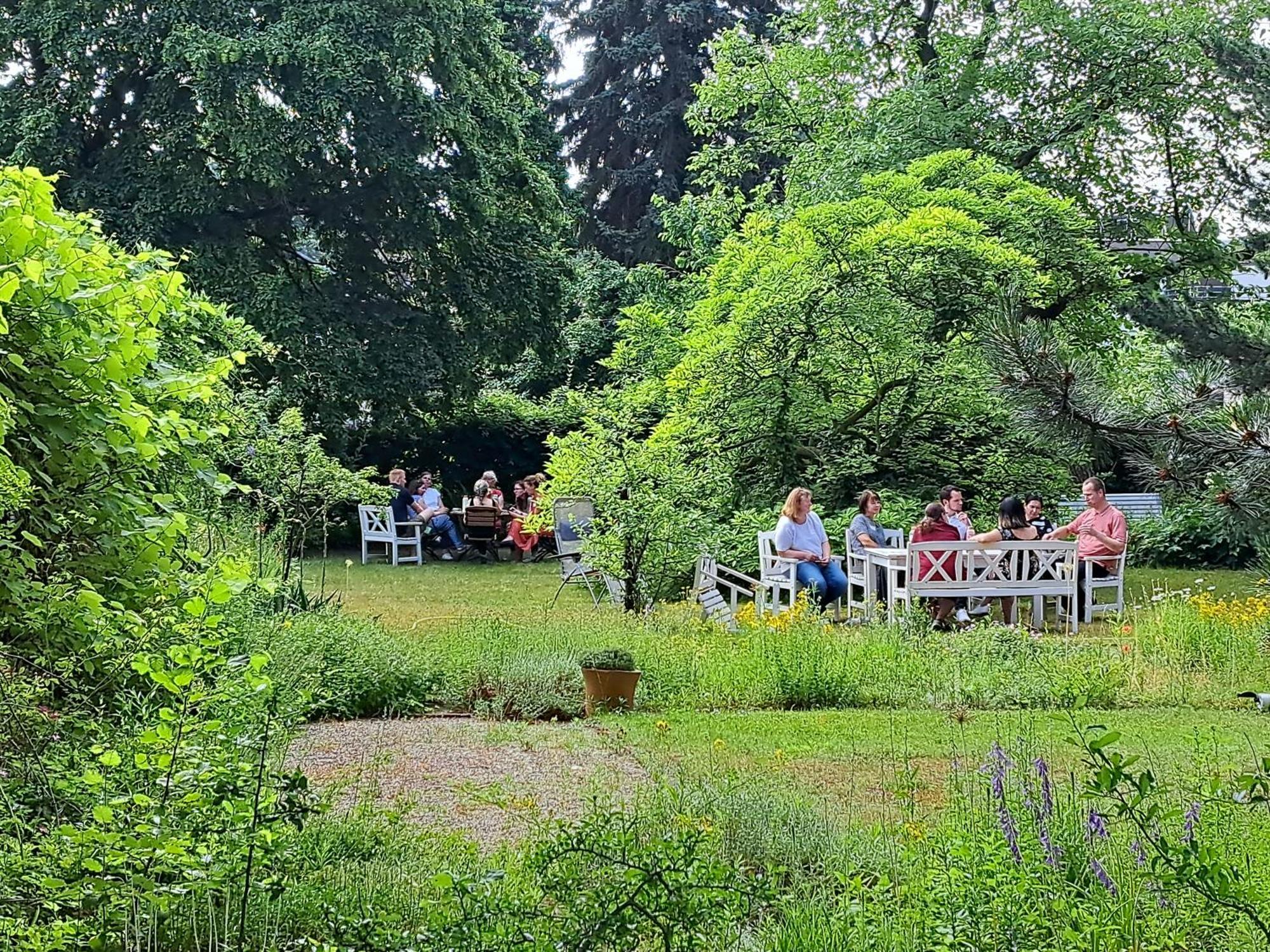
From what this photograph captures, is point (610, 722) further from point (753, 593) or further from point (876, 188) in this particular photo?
point (876, 188)

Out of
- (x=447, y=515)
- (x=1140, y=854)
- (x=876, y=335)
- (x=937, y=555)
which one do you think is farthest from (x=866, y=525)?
(x=1140, y=854)

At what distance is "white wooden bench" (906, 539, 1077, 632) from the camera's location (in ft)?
33.6

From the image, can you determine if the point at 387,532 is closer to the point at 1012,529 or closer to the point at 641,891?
the point at 1012,529

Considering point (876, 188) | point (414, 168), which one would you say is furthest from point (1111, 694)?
point (414, 168)

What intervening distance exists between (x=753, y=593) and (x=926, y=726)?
4.06 metres

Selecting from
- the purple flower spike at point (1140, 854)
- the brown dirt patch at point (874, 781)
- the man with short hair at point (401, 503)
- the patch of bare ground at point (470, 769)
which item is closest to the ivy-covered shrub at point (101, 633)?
the patch of bare ground at point (470, 769)

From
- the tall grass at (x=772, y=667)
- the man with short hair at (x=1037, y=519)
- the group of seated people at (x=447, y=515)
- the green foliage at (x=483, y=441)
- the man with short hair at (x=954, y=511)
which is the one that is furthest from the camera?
the green foliage at (x=483, y=441)

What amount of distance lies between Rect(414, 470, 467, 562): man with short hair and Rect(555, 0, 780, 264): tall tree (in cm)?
1188

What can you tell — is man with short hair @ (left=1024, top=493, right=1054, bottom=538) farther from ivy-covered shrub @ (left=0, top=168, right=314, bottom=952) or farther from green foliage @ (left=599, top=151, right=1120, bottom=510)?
ivy-covered shrub @ (left=0, top=168, right=314, bottom=952)

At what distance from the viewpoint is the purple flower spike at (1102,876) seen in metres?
2.93

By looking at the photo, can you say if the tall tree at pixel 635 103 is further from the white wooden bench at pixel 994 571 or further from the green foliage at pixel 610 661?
the green foliage at pixel 610 661

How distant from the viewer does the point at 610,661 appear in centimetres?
698

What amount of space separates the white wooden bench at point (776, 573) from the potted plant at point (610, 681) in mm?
3490

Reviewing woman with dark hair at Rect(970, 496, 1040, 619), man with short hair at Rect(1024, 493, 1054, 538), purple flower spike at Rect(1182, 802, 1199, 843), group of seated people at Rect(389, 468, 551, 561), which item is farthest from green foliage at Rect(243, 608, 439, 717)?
group of seated people at Rect(389, 468, 551, 561)
